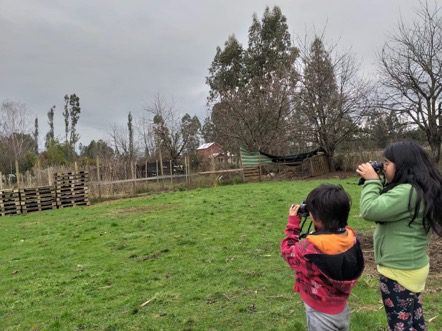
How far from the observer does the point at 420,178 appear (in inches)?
93.4

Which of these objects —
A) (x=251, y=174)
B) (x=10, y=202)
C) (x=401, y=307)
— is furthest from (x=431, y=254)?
(x=251, y=174)

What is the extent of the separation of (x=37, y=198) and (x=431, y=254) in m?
16.5

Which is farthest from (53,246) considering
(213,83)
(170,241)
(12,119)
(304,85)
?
(12,119)

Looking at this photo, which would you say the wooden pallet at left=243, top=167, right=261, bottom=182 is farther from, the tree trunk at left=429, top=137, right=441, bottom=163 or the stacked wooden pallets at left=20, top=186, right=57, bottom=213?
the stacked wooden pallets at left=20, top=186, right=57, bottom=213

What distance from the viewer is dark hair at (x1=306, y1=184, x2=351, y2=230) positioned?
7.73 feet

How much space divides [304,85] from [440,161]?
9.07 m

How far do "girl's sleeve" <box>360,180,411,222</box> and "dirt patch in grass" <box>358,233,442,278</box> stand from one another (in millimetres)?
3144

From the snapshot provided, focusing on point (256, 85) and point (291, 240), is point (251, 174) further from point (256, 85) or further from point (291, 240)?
point (291, 240)

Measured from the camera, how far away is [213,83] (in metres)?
42.9

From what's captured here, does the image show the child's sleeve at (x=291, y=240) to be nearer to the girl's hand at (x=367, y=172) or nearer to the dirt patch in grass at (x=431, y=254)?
the girl's hand at (x=367, y=172)

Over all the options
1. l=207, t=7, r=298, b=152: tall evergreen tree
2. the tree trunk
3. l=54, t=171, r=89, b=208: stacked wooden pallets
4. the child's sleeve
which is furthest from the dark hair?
l=207, t=7, r=298, b=152: tall evergreen tree

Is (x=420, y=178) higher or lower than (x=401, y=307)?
higher

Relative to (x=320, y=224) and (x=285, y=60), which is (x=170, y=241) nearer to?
(x=320, y=224)

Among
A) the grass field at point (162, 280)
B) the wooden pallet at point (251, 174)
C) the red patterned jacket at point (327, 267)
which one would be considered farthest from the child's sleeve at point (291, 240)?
the wooden pallet at point (251, 174)
